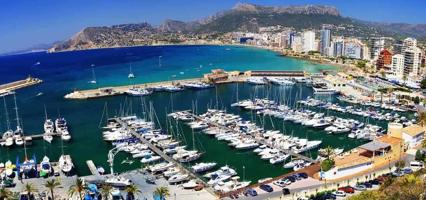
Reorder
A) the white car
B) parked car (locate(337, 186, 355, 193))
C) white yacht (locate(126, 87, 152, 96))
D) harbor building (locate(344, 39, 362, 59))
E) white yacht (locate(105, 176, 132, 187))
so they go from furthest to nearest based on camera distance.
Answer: harbor building (locate(344, 39, 362, 59)) < white yacht (locate(126, 87, 152, 96)) < white yacht (locate(105, 176, 132, 187)) < parked car (locate(337, 186, 355, 193)) < the white car

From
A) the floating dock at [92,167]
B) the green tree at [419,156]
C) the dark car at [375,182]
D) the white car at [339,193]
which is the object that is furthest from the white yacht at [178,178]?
the green tree at [419,156]

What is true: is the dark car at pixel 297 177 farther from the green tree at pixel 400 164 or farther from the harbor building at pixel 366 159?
the green tree at pixel 400 164

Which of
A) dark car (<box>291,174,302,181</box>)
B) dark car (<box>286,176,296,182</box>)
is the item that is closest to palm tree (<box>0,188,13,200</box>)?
dark car (<box>286,176,296,182</box>)

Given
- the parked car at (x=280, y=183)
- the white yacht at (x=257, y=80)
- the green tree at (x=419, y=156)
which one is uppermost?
the white yacht at (x=257, y=80)

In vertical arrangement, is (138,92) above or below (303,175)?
above

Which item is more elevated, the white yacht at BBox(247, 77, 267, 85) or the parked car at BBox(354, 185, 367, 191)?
the white yacht at BBox(247, 77, 267, 85)

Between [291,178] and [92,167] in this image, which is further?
[92,167]

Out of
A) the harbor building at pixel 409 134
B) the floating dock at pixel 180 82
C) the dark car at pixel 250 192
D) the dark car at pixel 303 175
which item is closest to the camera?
the dark car at pixel 250 192

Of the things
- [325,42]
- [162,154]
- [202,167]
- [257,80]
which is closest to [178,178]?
[202,167]

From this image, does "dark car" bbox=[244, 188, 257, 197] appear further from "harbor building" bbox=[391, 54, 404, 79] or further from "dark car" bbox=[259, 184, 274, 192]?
"harbor building" bbox=[391, 54, 404, 79]

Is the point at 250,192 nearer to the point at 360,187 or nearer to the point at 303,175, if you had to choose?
the point at 303,175

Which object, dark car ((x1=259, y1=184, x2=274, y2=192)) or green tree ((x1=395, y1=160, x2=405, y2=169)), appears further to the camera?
green tree ((x1=395, y1=160, x2=405, y2=169))

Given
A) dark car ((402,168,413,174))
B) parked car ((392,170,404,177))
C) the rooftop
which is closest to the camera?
parked car ((392,170,404,177))
